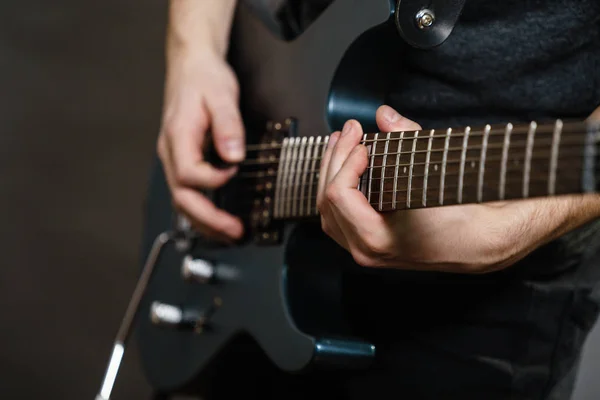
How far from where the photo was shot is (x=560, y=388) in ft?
2.78

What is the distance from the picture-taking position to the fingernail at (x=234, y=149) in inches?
40.6

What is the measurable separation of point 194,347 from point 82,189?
102cm

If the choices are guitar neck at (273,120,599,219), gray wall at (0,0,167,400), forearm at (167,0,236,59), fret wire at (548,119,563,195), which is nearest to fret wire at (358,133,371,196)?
guitar neck at (273,120,599,219)

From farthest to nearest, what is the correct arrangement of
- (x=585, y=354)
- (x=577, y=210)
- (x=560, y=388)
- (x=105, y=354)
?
(x=105, y=354)
(x=585, y=354)
(x=560, y=388)
(x=577, y=210)

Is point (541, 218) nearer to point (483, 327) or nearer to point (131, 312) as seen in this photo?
point (483, 327)

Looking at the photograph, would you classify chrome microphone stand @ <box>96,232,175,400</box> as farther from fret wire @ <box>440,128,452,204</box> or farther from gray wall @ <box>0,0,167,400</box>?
gray wall @ <box>0,0,167,400</box>

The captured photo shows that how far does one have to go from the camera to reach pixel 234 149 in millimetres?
1033

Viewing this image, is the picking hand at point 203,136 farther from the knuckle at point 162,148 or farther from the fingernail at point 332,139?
the fingernail at point 332,139

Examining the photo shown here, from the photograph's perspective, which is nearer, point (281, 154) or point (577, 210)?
point (577, 210)

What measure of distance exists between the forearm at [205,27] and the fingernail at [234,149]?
0.55ft

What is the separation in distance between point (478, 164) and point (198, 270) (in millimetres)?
587

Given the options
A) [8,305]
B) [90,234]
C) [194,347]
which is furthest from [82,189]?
[194,347]

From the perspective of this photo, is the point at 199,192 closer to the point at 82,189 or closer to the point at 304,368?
the point at 304,368

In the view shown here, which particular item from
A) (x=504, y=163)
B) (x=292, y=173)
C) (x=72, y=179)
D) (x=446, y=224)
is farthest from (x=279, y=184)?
(x=72, y=179)
